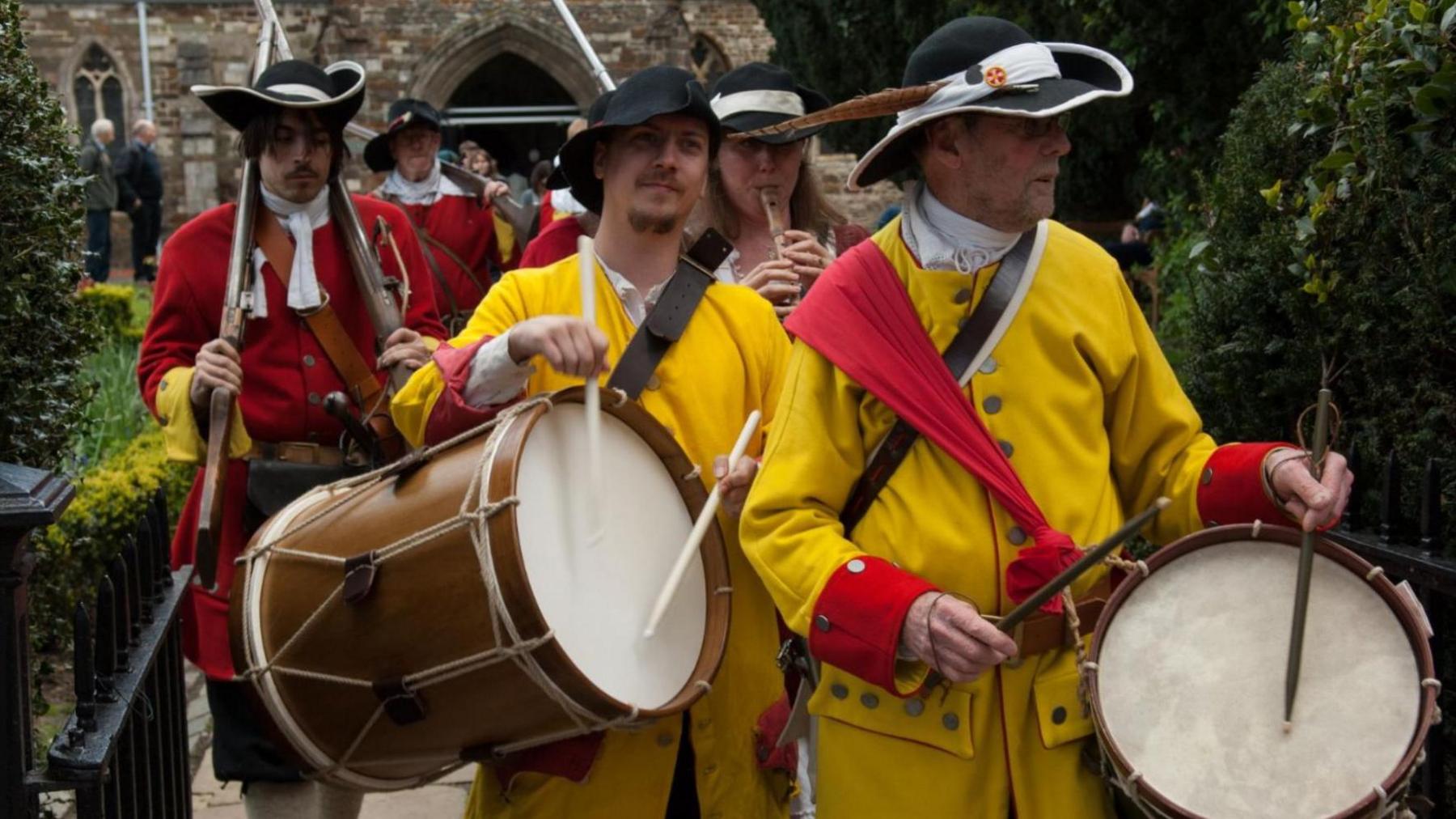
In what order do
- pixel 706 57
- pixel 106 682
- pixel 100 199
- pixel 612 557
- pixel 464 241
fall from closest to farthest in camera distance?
1. pixel 106 682
2. pixel 612 557
3. pixel 464 241
4. pixel 100 199
5. pixel 706 57

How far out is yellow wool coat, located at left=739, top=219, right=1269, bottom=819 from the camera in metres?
2.68

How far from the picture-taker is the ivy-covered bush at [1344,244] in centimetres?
334

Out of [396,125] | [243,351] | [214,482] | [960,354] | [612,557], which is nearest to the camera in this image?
[960,354]

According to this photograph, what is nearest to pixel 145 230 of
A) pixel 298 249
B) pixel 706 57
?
pixel 706 57

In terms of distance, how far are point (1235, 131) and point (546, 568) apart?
2.45 metres

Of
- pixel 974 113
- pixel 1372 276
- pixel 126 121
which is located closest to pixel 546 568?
pixel 974 113

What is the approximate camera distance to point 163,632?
3.31 metres

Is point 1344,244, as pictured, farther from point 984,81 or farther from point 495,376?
point 495,376

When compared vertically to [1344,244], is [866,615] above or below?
below

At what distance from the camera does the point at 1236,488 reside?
8.68ft

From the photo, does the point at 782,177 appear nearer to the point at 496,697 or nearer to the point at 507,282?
the point at 507,282

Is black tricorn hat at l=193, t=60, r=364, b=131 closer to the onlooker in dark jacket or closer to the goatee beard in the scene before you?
the goatee beard

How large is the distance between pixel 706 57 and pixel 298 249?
24.2 meters

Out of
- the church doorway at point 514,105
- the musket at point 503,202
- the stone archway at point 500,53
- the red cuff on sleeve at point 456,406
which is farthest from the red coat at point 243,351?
the church doorway at point 514,105
